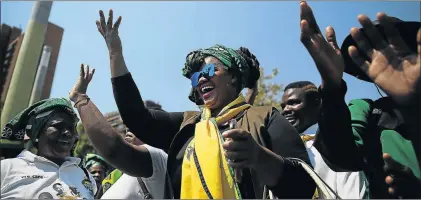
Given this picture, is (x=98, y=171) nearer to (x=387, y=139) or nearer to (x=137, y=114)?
(x=137, y=114)

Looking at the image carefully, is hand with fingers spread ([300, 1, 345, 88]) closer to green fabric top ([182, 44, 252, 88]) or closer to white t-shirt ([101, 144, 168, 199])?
green fabric top ([182, 44, 252, 88])

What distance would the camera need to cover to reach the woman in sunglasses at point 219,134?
1853mm

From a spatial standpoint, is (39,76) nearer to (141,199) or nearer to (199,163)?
(141,199)

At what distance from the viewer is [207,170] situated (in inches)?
78.3

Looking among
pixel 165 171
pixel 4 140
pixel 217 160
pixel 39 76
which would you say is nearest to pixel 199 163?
pixel 217 160

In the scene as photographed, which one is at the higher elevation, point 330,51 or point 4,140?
point 330,51

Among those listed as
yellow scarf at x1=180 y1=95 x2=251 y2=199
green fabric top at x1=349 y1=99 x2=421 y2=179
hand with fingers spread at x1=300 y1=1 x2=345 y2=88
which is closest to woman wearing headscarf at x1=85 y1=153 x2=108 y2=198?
yellow scarf at x1=180 y1=95 x2=251 y2=199

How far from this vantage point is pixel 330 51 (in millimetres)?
1740

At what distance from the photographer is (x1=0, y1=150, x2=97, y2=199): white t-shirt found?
3.04 meters

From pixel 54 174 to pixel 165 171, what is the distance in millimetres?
1209

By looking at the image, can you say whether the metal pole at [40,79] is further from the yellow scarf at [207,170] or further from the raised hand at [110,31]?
the yellow scarf at [207,170]

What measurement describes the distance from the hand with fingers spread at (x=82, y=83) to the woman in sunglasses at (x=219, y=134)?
0.36m

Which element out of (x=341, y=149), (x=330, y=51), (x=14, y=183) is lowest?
(x=14, y=183)

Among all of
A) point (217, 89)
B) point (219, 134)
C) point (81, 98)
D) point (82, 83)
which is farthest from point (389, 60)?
point (82, 83)
